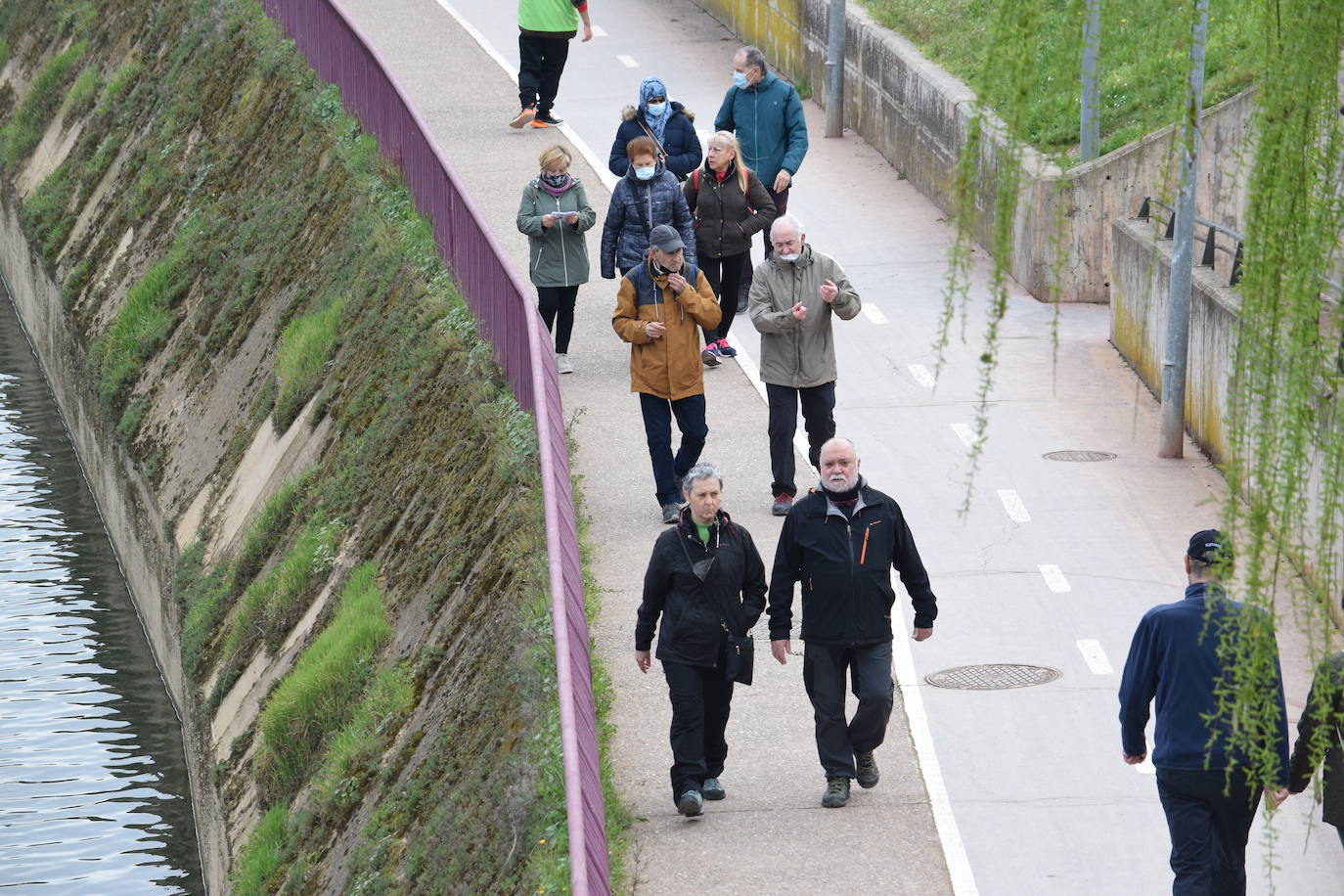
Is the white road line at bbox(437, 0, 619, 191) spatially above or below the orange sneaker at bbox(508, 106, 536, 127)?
below

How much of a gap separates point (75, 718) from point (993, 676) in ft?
39.1

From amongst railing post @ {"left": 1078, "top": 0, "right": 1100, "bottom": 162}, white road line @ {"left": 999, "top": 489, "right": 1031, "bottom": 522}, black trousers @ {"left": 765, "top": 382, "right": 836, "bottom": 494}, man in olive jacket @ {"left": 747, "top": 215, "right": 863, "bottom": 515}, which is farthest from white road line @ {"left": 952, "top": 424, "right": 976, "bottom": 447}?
railing post @ {"left": 1078, "top": 0, "right": 1100, "bottom": 162}

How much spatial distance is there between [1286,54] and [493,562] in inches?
377

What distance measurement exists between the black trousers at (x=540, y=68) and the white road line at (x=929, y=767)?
13045 mm

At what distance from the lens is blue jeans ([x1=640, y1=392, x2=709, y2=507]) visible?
13.1 metres

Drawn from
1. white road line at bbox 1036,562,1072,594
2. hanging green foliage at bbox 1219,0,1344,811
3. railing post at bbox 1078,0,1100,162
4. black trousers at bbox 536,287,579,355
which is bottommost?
white road line at bbox 1036,562,1072,594

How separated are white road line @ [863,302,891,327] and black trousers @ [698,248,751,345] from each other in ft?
5.68

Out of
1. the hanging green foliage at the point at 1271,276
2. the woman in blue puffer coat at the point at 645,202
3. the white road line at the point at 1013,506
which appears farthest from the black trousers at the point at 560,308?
the hanging green foliage at the point at 1271,276

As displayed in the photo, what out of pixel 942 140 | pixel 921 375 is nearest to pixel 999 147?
pixel 921 375

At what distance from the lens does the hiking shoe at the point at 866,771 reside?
988 cm

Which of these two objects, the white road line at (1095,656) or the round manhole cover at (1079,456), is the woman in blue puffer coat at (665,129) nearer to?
the round manhole cover at (1079,456)

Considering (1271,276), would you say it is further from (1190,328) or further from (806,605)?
(1190,328)

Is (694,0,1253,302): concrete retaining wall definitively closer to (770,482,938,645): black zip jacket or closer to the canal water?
(770,482,938,645): black zip jacket

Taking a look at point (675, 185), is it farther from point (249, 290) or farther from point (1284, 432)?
point (1284, 432)
